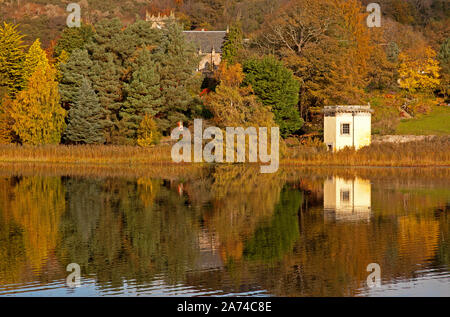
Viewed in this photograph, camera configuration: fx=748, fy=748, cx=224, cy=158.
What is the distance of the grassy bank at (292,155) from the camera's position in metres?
46.8

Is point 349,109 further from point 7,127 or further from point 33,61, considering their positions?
point 33,61

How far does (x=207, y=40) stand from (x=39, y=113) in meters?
41.6

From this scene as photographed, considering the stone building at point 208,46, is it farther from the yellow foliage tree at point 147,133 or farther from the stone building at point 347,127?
the stone building at point 347,127

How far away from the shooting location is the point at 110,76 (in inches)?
2285

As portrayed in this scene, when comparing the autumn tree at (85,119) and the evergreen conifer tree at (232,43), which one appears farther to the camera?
the evergreen conifer tree at (232,43)

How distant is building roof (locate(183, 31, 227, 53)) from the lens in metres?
92.2

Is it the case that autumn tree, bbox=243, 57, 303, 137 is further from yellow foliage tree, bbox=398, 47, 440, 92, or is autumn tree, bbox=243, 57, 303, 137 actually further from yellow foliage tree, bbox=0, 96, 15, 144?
yellow foliage tree, bbox=0, 96, 15, 144

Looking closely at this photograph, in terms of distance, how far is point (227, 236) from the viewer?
24734mm

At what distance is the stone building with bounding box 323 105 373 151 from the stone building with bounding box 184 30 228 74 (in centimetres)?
3654

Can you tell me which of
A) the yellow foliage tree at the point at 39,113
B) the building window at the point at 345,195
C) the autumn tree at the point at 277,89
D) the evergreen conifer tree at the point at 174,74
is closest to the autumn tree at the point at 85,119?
the yellow foliage tree at the point at 39,113

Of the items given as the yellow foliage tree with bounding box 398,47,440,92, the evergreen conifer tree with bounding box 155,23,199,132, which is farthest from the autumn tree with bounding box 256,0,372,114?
the evergreen conifer tree with bounding box 155,23,199,132

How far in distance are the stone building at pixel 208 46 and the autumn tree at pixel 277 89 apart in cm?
3151

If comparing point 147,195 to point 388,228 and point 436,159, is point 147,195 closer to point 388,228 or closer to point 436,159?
point 388,228
